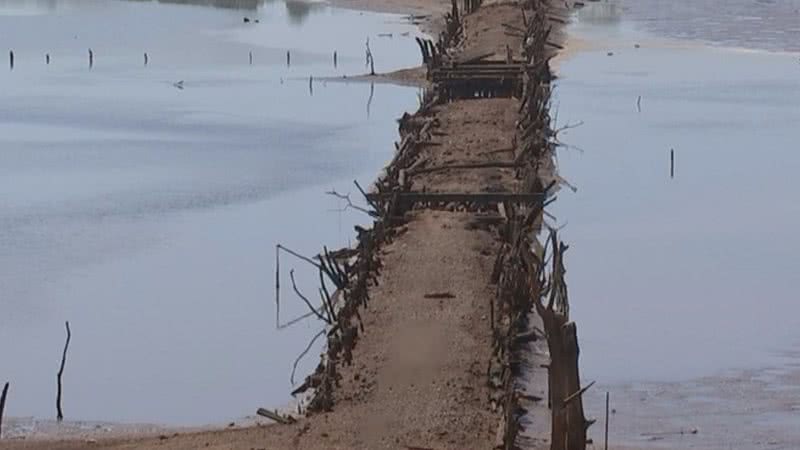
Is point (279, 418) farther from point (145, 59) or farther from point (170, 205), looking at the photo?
point (145, 59)

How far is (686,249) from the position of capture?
28.6 meters

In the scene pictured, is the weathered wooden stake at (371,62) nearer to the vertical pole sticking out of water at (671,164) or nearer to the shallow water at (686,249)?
the shallow water at (686,249)

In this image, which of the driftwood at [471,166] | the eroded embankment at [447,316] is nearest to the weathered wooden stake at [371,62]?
the eroded embankment at [447,316]

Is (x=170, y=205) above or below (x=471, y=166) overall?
below

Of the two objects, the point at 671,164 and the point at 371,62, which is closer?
the point at 671,164

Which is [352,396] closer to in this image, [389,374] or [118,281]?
[389,374]

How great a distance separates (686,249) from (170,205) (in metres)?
10.1

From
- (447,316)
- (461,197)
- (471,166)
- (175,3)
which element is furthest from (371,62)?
(447,316)


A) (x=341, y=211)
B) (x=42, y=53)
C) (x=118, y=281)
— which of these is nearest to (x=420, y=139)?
(x=341, y=211)

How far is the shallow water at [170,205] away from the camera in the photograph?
71.3ft

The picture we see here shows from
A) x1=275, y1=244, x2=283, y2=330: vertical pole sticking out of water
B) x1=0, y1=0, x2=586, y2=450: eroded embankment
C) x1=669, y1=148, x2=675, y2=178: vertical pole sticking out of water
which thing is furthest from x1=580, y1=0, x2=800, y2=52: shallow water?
x1=275, y1=244, x2=283, y2=330: vertical pole sticking out of water

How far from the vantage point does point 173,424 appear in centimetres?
1953

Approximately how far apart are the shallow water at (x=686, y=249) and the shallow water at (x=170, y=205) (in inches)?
166

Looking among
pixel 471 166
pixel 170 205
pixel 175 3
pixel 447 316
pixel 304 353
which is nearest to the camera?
pixel 447 316
